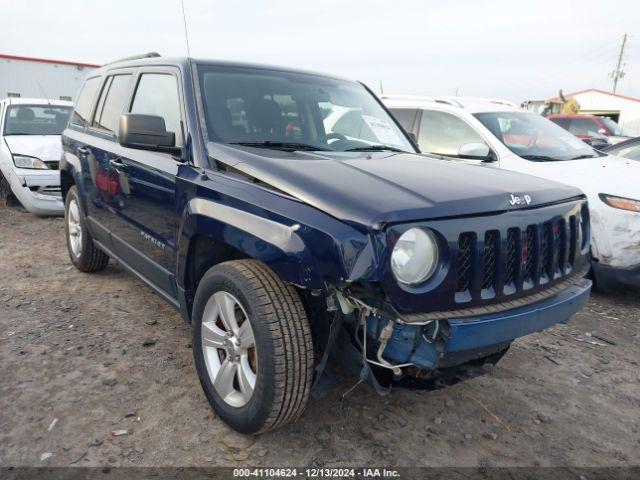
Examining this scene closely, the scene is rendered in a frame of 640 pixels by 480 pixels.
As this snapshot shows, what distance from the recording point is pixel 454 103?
18.7 ft

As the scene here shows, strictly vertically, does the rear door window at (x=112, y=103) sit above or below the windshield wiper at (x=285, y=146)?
above

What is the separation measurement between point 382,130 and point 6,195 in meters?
7.00

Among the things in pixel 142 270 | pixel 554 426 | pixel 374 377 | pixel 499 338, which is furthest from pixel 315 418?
pixel 142 270

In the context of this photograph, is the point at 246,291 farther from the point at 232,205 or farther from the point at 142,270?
the point at 142,270

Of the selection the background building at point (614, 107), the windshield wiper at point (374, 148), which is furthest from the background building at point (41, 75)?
the background building at point (614, 107)

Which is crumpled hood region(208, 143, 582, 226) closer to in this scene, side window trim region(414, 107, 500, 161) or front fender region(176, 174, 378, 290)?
front fender region(176, 174, 378, 290)

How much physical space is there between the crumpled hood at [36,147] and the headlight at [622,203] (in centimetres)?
664

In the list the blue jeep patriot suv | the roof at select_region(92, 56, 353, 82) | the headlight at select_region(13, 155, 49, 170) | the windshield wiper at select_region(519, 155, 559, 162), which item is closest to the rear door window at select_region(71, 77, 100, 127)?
the roof at select_region(92, 56, 353, 82)

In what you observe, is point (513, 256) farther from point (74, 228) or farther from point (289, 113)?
point (74, 228)

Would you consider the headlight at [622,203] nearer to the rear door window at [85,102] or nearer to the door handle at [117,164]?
the door handle at [117,164]

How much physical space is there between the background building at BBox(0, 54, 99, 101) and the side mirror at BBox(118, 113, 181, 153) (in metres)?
14.6

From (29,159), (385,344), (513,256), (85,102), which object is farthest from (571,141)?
(29,159)


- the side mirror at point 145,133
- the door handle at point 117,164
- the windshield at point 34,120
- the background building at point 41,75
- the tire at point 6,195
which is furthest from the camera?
the background building at point 41,75

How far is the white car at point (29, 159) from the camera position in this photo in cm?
689
